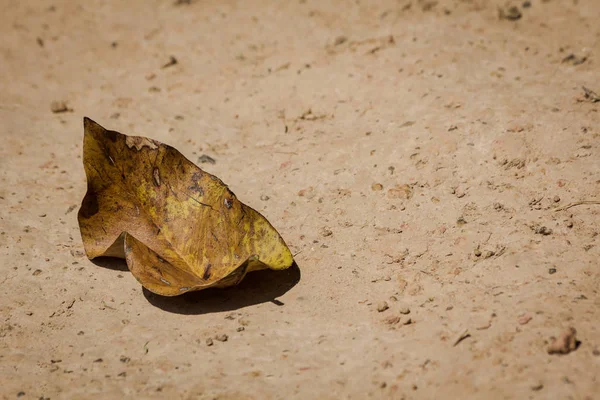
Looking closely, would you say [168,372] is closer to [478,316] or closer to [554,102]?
[478,316]

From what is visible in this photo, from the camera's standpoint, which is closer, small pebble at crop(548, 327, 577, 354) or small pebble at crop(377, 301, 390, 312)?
small pebble at crop(548, 327, 577, 354)

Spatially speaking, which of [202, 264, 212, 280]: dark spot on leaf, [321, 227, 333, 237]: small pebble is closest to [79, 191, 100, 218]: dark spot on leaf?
[202, 264, 212, 280]: dark spot on leaf

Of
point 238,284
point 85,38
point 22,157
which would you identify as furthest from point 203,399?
point 85,38

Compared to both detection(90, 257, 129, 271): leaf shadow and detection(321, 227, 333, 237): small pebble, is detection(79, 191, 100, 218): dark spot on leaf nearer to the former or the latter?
detection(90, 257, 129, 271): leaf shadow

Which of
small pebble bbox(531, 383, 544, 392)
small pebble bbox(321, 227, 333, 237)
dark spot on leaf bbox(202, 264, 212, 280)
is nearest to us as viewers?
small pebble bbox(531, 383, 544, 392)

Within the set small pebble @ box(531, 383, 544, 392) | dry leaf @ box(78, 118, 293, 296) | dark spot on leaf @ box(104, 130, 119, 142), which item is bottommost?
small pebble @ box(531, 383, 544, 392)

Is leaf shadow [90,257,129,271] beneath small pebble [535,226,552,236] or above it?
beneath

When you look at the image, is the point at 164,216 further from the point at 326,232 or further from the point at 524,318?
the point at 524,318

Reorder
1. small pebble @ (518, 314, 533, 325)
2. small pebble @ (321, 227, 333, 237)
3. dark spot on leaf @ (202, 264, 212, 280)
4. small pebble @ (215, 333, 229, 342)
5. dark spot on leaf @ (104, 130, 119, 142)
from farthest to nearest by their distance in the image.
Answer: small pebble @ (321, 227, 333, 237) → dark spot on leaf @ (104, 130, 119, 142) → dark spot on leaf @ (202, 264, 212, 280) → small pebble @ (215, 333, 229, 342) → small pebble @ (518, 314, 533, 325)
